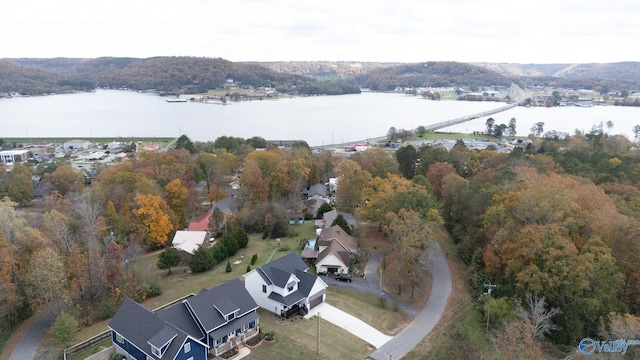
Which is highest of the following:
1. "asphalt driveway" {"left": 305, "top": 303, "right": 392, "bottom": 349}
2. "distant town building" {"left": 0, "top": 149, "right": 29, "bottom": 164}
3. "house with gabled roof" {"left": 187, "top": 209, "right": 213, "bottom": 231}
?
"distant town building" {"left": 0, "top": 149, "right": 29, "bottom": 164}

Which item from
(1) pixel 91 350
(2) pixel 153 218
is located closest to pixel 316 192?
(2) pixel 153 218

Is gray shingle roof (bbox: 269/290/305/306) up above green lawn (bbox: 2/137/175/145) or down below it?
below

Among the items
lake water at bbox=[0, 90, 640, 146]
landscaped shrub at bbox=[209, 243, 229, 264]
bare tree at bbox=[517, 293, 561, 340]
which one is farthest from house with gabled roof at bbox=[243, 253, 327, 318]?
lake water at bbox=[0, 90, 640, 146]

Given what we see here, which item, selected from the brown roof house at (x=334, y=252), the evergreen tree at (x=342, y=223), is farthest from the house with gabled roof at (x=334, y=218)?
the brown roof house at (x=334, y=252)

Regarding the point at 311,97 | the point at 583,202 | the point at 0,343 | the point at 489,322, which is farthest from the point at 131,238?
the point at 311,97

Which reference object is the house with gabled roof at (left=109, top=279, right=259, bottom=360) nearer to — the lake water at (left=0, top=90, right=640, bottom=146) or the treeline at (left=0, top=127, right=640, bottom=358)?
the treeline at (left=0, top=127, right=640, bottom=358)

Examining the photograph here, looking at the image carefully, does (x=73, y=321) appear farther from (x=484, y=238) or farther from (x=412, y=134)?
(x=412, y=134)
